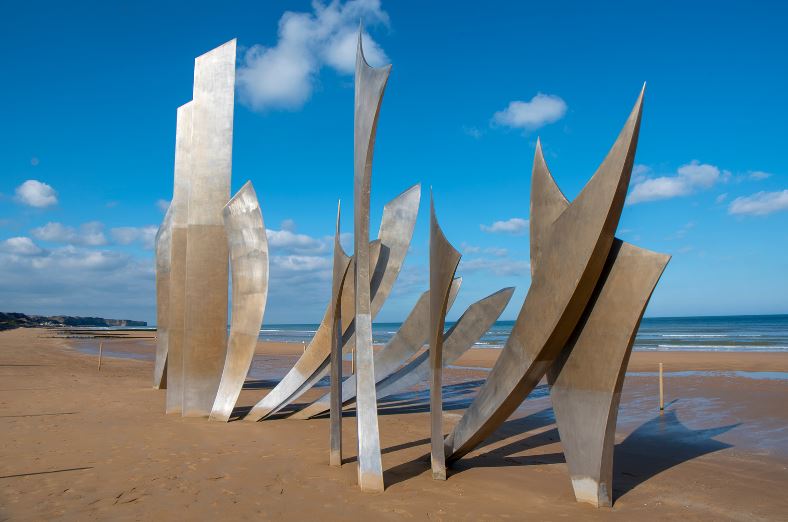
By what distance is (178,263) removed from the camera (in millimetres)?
11234

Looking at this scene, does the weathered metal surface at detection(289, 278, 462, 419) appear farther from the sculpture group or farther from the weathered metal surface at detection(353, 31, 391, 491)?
the weathered metal surface at detection(353, 31, 391, 491)

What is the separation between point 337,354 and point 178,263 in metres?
5.41

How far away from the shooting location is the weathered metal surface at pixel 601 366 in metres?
5.43

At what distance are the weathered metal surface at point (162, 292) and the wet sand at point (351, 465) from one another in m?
1.02

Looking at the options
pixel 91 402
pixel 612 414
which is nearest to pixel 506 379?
pixel 612 414

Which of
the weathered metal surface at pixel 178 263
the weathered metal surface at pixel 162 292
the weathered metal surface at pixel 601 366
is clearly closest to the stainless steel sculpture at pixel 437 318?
the weathered metal surface at pixel 601 366

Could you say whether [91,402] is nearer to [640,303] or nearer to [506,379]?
[506,379]

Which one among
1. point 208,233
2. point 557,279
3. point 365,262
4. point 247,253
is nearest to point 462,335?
point 365,262

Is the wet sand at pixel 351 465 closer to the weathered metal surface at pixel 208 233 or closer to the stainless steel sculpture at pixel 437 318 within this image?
the stainless steel sculpture at pixel 437 318

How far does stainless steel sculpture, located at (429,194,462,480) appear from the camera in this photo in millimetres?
6379

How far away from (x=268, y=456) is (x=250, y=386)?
29.8 ft

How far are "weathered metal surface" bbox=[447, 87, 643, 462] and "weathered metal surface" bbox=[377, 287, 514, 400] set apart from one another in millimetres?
2834

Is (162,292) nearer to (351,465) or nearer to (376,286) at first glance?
(376,286)

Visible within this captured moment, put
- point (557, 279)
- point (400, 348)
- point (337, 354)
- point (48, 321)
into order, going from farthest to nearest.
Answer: point (48, 321) < point (400, 348) < point (337, 354) < point (557, 279)
